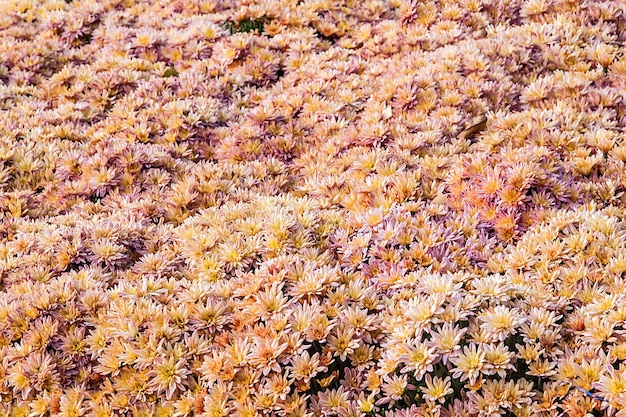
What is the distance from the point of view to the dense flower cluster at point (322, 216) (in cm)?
301

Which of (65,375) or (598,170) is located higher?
(598,170)

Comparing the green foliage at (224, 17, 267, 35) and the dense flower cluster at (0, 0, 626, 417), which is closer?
the dense flower cluster at (0, 0, 626, 417)

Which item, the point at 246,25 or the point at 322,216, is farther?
the point at 246,25

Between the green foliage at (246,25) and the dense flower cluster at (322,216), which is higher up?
the green foliage at (246,25)

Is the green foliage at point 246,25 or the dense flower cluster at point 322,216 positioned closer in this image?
the dense flower cluster at point 322,216

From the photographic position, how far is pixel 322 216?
4172 mm

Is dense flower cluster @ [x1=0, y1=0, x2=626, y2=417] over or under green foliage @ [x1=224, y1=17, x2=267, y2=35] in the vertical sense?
under

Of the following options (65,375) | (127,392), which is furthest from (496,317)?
(65,375)

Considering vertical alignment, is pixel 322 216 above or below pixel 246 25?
below

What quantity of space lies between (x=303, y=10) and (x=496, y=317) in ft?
16.0

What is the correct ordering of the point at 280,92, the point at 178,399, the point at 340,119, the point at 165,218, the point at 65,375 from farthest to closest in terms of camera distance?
the point at 280,92 → the point at 340,119 → the point at 165,218 → the point at 65,375 → the point at 178,399

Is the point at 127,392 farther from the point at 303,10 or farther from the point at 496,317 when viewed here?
the point at 303,10

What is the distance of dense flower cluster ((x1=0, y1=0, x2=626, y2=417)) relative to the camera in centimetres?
301

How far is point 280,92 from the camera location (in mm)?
6000
